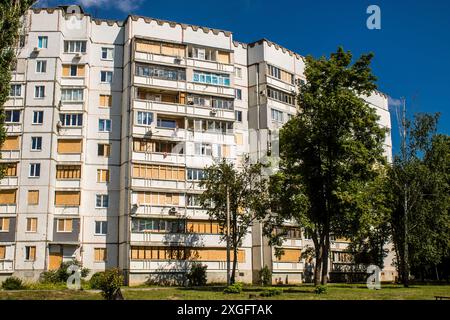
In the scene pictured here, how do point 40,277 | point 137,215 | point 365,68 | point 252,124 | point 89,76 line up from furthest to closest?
1. point 252,124
2. point 89,76
3. point 137,215
4. point 40,277
5. point 365,68

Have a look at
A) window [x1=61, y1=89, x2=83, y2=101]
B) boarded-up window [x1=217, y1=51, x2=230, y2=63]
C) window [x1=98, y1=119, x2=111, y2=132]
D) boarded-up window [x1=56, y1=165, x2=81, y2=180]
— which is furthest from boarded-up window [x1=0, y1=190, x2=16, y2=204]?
boarded-up window [x1=217, y1=51, x2=230, y2=63]

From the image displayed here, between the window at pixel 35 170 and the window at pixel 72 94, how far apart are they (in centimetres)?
773

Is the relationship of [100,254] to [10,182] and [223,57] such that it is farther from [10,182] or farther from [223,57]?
[223,57]

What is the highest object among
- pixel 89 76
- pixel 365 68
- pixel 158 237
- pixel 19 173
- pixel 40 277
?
pixel 89 76

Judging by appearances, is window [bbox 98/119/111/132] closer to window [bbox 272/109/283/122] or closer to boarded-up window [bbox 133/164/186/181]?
boarded-up window [bbox 133/164/186/181]

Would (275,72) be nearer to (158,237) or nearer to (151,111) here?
(151,111)

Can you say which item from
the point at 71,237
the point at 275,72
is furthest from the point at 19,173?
the point at 275,72

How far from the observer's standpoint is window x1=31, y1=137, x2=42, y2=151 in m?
54.7

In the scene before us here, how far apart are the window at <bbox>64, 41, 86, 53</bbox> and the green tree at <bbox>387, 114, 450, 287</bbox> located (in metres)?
35.1

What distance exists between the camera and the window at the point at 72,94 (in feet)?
188

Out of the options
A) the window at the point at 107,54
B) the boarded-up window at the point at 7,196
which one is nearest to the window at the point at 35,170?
the boarded-up window at the point at 7,196

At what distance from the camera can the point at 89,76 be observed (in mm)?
58438
